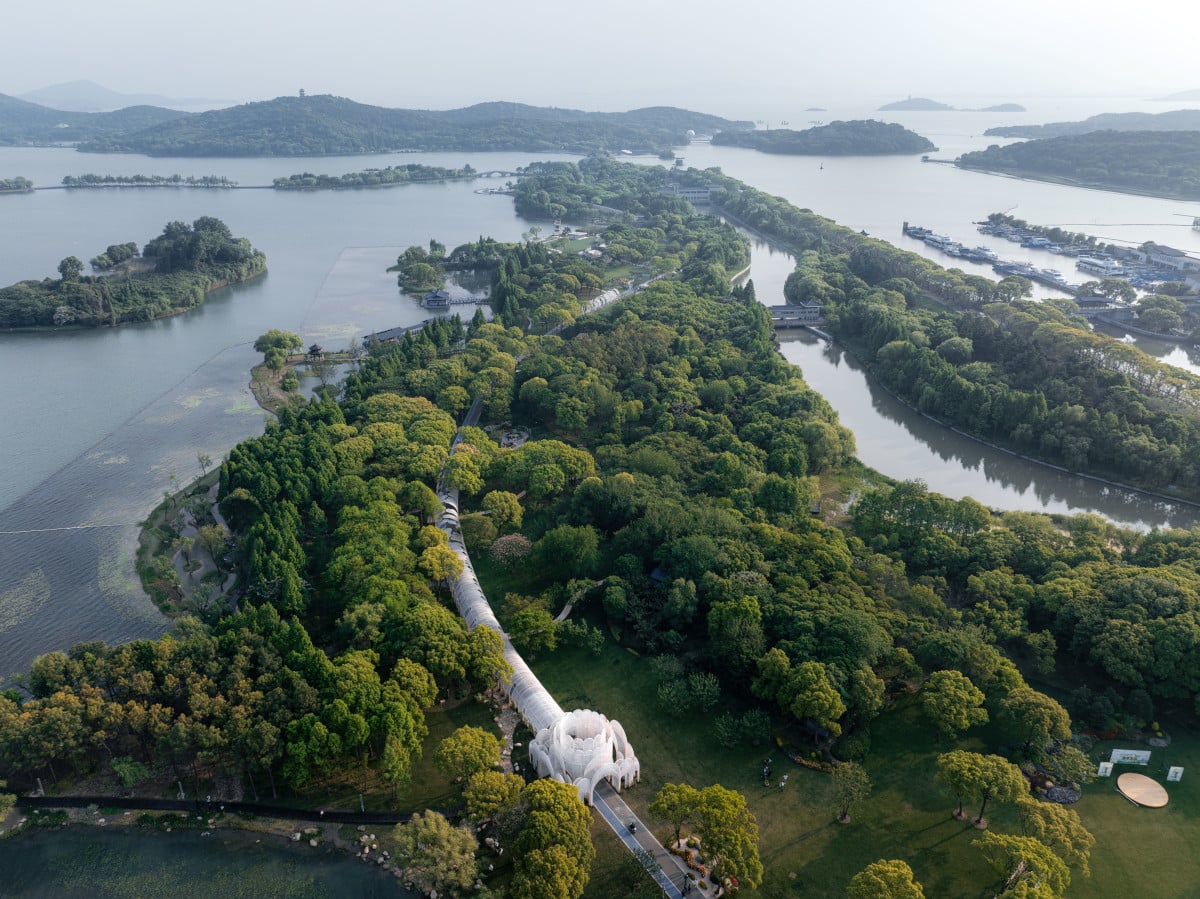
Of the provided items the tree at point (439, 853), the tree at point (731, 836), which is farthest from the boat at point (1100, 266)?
the tree at point (439, 853)

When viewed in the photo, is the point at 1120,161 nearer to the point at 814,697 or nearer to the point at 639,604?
the point at 639,604

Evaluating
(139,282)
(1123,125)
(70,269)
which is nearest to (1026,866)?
(139,282)

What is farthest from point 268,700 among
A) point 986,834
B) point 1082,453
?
point 1082,453

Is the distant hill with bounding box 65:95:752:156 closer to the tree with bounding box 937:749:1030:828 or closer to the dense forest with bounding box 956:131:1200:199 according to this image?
the dense forest with bounding box 956:131:1200:199

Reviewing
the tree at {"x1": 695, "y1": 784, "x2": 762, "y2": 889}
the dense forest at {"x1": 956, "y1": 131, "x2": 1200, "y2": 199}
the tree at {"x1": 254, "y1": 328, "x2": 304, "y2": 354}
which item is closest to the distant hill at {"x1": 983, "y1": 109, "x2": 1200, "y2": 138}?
the dense forest at {"x1": 956, "y1": 131, "x2": 1200, "y2": 199}

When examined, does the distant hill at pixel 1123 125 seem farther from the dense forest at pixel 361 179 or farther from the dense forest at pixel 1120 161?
the dense forest at pixel 361 179

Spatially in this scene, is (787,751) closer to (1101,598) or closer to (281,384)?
(1101,598)

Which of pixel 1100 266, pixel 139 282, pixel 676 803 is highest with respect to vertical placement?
pixel 139 282
